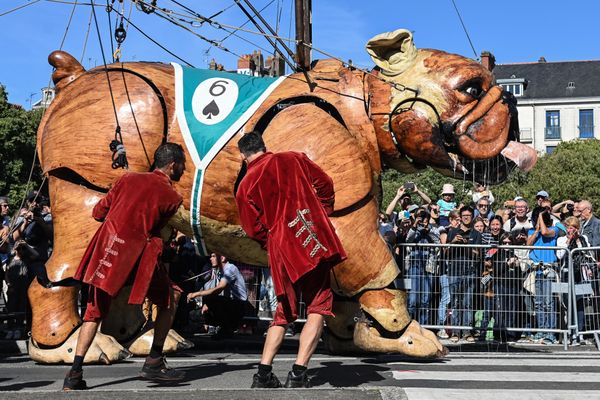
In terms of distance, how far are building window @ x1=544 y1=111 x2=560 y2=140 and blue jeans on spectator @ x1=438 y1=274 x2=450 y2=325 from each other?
55.5 m

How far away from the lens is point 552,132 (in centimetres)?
6225

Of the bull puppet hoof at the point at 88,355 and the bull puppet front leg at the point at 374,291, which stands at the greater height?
the bull puppet front leg at the point at 374,291

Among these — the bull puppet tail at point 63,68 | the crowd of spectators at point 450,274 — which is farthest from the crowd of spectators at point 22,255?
the bull puppet tail at point 63,68

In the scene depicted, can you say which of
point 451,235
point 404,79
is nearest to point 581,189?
point 451,235

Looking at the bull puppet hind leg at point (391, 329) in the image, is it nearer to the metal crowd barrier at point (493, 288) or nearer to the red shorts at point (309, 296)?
the red shorts at point (309, 296)

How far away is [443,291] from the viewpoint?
912 centimetres

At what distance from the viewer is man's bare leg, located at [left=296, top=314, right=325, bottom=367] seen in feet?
16.5

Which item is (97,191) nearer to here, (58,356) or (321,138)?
(58,356)

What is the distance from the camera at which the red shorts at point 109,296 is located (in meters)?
5.33

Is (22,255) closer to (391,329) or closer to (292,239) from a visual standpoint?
(391,329)

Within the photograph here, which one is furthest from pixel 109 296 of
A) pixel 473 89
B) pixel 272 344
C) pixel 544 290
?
pixel 544 290

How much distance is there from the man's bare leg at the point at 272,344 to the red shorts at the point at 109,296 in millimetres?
935

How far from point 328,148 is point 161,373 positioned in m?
2.15

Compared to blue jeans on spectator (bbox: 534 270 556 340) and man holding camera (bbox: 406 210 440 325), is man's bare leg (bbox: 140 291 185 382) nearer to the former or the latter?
man holding camera (bbox: 406 210 440 325)
